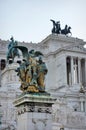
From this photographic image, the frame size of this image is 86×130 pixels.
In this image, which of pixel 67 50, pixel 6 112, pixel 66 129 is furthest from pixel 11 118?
pixel 67 50

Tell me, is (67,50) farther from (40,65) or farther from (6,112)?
(40,65)

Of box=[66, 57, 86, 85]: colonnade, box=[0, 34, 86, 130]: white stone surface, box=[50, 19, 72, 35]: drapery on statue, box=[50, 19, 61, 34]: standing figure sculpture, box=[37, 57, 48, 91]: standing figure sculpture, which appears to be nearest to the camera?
box=[37, 57, 48, 91]: standing figure sculpture

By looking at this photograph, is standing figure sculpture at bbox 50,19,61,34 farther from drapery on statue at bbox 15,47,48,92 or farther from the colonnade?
drapery on statue at bbox 15,47,48,92

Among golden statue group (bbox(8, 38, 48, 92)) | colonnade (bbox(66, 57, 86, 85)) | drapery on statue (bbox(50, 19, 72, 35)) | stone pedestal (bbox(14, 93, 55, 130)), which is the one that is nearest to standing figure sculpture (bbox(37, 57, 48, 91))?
golden statue group (bbox(8, 38, 48, 92))

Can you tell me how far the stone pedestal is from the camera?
13398mm

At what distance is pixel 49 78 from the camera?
80000 millimetres

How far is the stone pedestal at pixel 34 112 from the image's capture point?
44.0 ft

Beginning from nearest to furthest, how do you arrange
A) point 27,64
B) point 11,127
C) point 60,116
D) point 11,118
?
point 27,64, point 11,127, point 11,118, point 60,116

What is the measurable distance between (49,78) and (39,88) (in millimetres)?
65661

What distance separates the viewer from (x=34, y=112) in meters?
13.6

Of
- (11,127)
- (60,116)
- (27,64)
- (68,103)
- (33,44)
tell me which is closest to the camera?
(27,64)

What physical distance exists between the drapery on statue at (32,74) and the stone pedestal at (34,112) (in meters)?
0.40

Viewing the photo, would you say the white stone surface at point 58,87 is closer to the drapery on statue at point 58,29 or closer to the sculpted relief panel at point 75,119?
the sculpted relief panel at point 75,119

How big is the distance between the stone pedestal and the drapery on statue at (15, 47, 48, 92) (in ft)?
1.31
